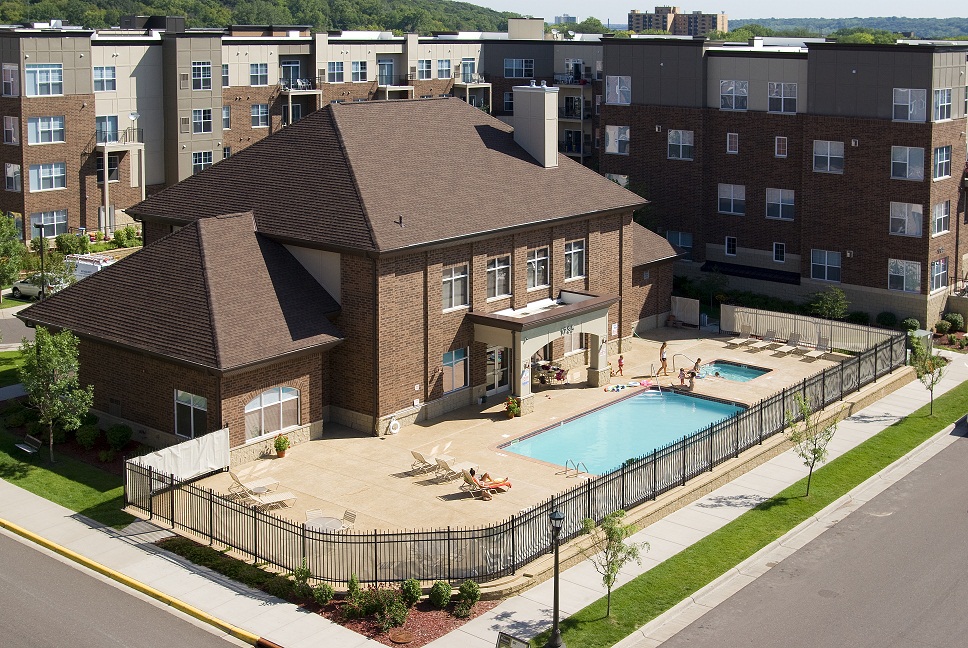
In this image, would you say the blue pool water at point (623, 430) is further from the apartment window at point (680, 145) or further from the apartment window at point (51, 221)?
the apartment window at point (51, 221)

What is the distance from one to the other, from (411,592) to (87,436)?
590 inches

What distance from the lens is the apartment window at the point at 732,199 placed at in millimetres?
63344

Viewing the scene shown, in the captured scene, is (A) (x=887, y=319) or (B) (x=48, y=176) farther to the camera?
(B) (x=48, y=176)

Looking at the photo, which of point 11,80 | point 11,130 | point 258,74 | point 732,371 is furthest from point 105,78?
point 732,371

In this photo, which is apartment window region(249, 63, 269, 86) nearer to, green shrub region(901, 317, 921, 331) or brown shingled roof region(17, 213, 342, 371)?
brown shingled roof region(17, 213, 342, 371)

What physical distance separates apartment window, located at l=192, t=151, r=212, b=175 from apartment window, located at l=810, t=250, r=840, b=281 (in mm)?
40623

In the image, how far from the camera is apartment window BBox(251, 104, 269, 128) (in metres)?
85.4

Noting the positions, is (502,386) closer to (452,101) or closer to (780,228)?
(452,101)

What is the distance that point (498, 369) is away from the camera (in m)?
46.2

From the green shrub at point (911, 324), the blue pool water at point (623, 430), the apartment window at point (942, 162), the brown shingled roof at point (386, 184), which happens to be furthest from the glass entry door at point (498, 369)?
the apartment window at point (942, 162)

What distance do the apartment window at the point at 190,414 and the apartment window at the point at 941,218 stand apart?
3465 cm

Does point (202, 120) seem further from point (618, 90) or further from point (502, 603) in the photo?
point (502, 603)

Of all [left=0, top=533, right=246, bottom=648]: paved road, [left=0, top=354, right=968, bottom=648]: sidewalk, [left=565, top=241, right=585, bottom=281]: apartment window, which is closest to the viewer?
[left=0, top=533, right=246, bottom=648]: paved road

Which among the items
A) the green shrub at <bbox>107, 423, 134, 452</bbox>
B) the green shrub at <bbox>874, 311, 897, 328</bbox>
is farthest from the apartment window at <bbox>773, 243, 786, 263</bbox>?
the green shrub at <bbox>107, 423, 134, 452</bbox>
